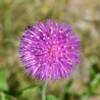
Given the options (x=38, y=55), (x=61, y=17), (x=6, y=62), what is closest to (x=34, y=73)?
(x=38, y=55)

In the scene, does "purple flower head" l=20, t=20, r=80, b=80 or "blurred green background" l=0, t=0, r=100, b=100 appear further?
"blurred green background" l=0, t=0, r=100, b=100

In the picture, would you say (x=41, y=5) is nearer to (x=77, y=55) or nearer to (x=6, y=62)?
(x=6, y=62)

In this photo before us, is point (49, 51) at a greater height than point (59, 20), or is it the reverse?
point (59, 20)

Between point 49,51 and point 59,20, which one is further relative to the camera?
point 59,20

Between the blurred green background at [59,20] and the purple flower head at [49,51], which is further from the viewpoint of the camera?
the blurred green background at [59,20]
